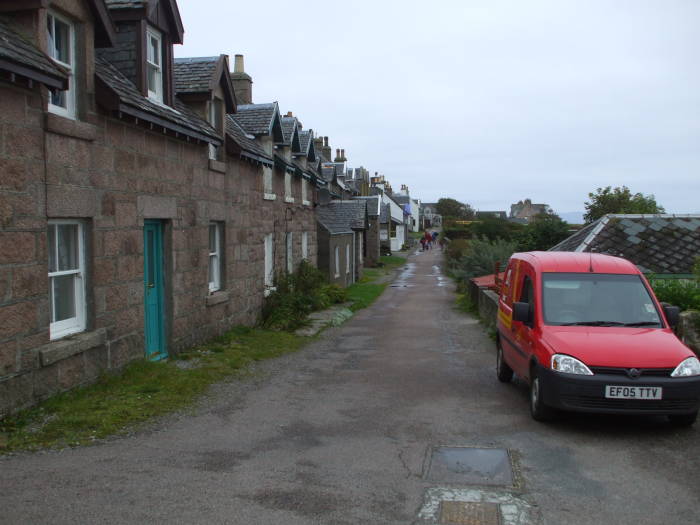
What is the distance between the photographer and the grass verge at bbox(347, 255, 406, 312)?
1005 inches

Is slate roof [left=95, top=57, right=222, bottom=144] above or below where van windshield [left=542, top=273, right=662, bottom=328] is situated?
above

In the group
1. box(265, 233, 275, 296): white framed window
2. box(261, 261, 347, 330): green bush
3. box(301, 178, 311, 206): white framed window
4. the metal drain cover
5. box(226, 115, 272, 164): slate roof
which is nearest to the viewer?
the metal drain cover

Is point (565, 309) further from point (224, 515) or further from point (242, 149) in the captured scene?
point (242, 149)

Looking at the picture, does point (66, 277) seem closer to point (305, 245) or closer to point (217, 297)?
point (217, 297)

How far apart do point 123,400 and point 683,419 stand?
6642mm

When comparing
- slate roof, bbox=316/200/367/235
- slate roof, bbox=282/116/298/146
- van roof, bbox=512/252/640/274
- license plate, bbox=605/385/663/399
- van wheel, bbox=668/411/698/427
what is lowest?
van wheel, bbox=668/411/698/427

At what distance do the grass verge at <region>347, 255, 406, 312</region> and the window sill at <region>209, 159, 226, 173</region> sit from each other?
34.1ft

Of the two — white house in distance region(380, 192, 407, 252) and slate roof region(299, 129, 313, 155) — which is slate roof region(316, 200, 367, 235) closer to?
slate roof region(299, 129, 313, 155)

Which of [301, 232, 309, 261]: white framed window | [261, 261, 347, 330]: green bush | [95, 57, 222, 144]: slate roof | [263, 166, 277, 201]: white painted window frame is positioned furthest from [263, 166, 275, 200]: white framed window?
[95, 57, 222, 144]: slate roof

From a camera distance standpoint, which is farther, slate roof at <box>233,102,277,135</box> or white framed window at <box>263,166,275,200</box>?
white framed window at <box>263,166,275,200</box>

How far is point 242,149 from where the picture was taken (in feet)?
46.7

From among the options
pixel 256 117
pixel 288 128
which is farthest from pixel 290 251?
pixel 256 117

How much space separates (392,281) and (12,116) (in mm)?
32174

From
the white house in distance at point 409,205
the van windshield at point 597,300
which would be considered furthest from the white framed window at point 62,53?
the white house in distance at point 409,205
